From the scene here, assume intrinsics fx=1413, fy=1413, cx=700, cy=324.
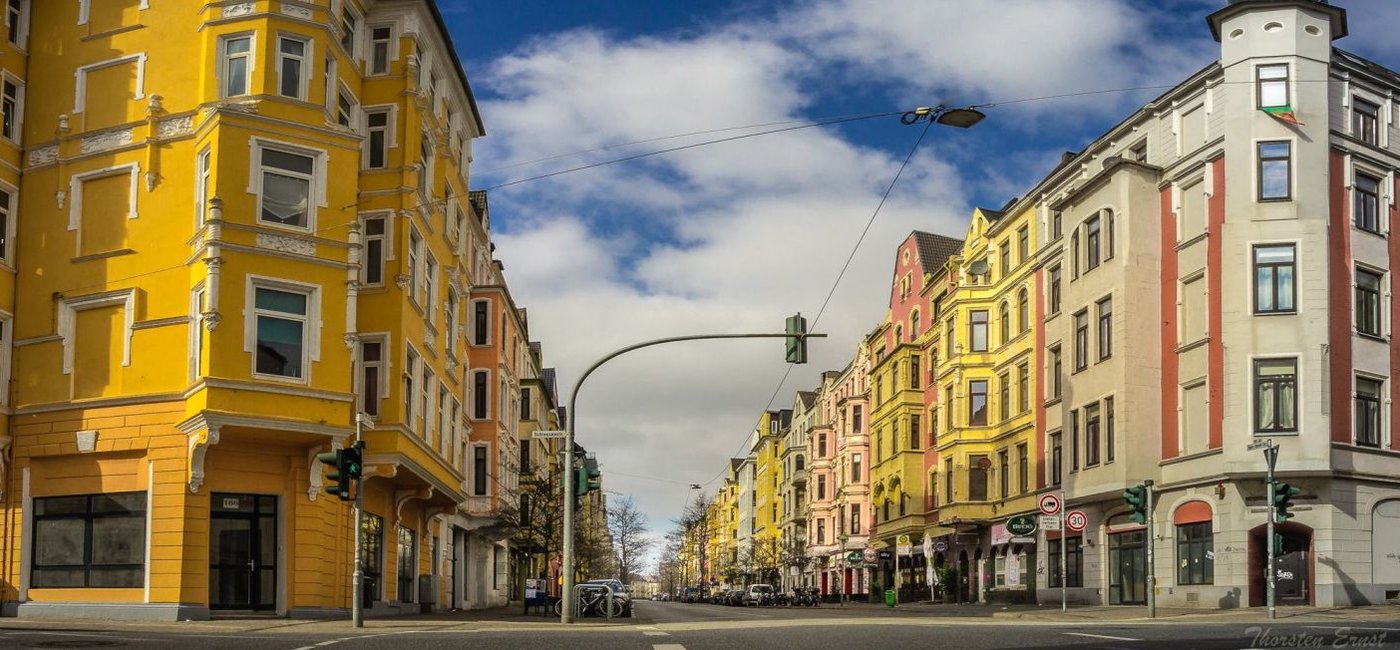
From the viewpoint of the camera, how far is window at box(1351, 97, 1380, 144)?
132 feet

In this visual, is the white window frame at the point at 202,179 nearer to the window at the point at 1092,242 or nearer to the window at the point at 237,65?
the window at the point at 237,65

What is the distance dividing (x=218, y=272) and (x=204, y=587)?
637 centimetres

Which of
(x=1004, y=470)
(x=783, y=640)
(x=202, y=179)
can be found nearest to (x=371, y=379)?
(x=202, y=179)

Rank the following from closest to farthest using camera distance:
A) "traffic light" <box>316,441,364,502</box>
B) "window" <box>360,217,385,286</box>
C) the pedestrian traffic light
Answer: "traffic light" <box>316,441,364,502</box>, the pedestrian traffic light, "window" <box>360,217,385,286</box>

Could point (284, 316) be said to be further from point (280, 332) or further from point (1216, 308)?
point (1216, 308)

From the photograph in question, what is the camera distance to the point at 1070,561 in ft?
162

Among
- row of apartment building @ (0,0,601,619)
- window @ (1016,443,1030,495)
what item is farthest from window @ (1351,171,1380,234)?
row of apartment building @ (0,0,601,619)

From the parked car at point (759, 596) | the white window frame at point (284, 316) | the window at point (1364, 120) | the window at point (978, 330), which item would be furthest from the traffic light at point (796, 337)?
the parked car at point (759, 596)

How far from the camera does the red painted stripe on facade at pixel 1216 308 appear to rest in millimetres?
39625

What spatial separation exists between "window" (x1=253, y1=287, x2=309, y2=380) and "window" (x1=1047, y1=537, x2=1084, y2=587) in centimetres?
2676

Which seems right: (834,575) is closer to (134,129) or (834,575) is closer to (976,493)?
(976,493)

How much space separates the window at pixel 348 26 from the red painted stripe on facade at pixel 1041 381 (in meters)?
27.7

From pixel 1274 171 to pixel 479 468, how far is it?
1213 inches

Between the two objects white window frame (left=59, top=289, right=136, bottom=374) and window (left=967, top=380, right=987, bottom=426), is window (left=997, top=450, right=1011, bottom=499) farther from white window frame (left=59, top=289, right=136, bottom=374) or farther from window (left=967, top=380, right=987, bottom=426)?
white window frame (left=59, top=289, right=136, bottom=374)
